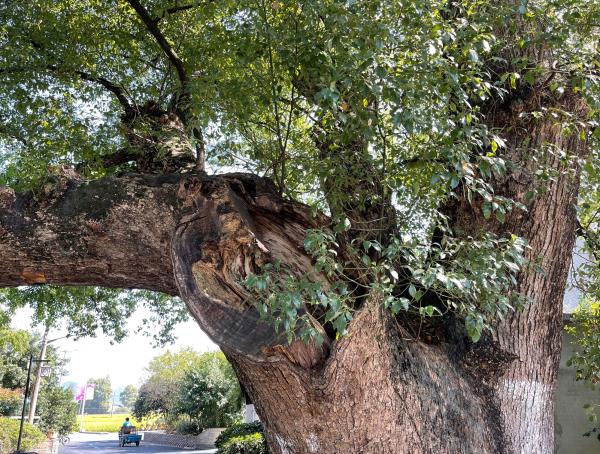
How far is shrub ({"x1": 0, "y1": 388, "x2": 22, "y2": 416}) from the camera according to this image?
1102 inches

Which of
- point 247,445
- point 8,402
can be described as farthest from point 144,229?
point 8,402

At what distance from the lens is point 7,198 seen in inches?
135

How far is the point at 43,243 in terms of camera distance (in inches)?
131

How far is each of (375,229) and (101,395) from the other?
120243 millimetres

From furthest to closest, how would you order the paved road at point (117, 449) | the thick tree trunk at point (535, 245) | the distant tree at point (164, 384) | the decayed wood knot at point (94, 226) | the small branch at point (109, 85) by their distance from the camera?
the distant tree at point (164, 384) → the paved road at point (117, 449) → the small branch at point (109, 85) → the thick tree trunk at point (535, 245) → the decayed wood knot at point (94, 226)

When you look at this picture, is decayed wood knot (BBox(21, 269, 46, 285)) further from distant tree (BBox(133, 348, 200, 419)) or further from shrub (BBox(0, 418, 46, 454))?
distant tree (BBox(133, 348, 200, 419))

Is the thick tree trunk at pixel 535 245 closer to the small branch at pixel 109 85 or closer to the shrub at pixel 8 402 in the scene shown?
the small branch at pixel 109 85

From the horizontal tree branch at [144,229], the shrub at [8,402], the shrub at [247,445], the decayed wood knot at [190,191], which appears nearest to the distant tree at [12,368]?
the shrub at [8,402]

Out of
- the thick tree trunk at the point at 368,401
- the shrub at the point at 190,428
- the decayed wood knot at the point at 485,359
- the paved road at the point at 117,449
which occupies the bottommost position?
the paved road at the point at 117,449

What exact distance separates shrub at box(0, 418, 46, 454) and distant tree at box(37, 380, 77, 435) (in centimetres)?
1054

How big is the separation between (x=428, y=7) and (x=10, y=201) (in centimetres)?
→ 257

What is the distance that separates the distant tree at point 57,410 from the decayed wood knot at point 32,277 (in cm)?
2690

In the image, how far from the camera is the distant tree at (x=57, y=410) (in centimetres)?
2786

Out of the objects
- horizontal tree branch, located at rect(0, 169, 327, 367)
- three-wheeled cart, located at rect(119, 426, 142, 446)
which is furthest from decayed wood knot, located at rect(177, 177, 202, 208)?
three-wheeled cart, located at rect(119, 426, 142, 446)
